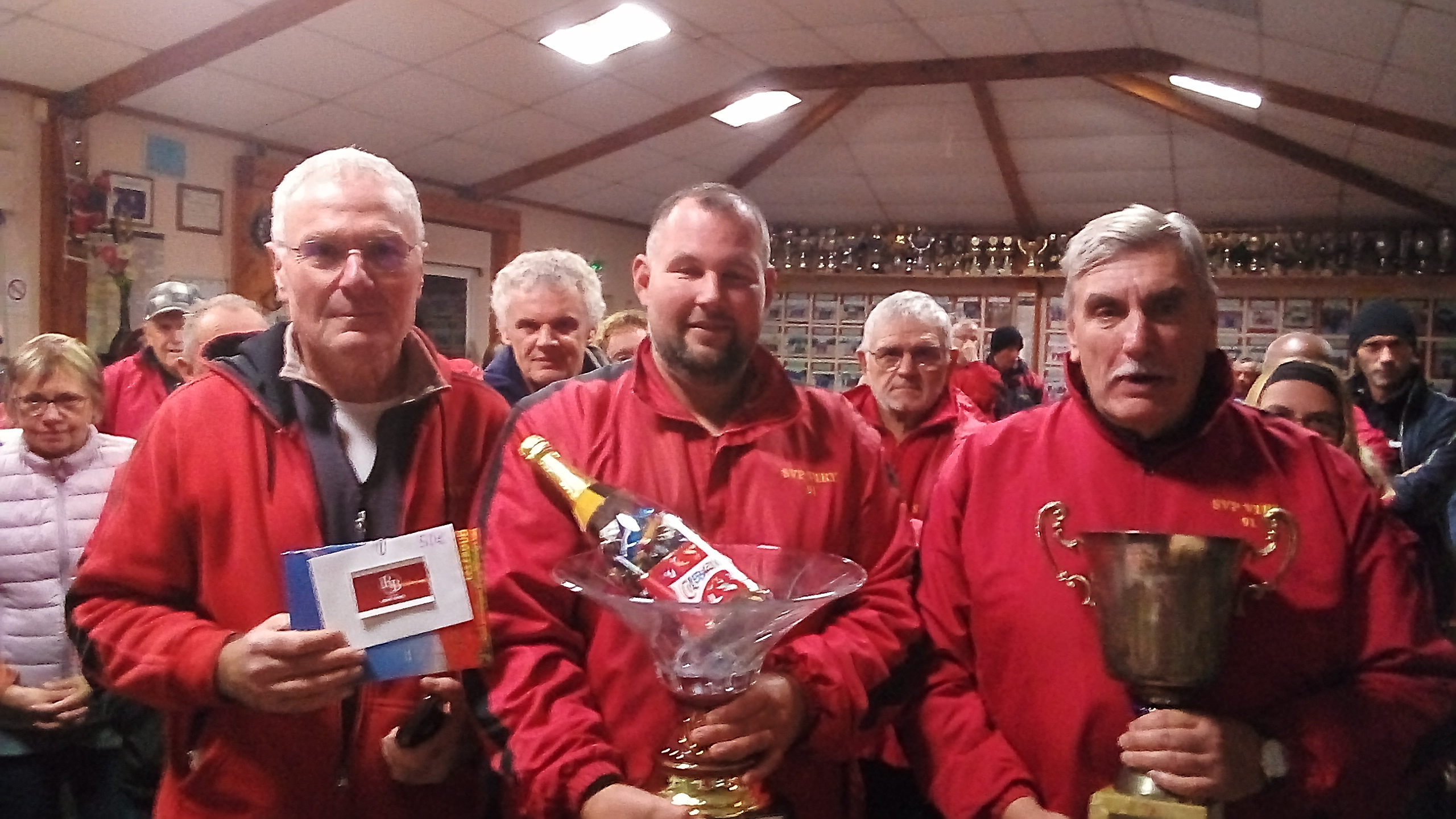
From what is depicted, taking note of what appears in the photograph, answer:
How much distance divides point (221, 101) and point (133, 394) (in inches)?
83.9

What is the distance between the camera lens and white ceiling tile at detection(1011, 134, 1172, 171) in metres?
6.54

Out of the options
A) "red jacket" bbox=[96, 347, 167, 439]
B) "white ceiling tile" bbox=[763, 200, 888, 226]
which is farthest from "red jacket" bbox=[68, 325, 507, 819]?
"white ceiling tile" bbox=[763, 200, 888, 226]

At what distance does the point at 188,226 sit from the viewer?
17.0ft

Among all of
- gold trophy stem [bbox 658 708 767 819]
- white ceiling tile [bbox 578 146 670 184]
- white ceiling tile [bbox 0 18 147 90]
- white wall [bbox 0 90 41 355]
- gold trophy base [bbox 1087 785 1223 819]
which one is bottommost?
gold trophy base [bbox 1087 785 1223 819]

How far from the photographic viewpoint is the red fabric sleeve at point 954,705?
141cm

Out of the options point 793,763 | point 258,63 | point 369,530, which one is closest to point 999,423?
point 793,763

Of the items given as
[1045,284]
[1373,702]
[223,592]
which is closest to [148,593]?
[223,592]

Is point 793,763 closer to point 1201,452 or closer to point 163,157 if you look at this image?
point 1201,452

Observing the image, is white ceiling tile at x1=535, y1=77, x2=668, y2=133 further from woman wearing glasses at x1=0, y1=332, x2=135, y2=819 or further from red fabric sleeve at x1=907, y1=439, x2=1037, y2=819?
red fabric sleeve at x1=907, y1=439, x2=1037, y2=819

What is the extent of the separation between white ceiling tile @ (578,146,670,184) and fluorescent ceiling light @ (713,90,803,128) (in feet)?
1.93

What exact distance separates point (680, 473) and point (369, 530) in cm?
42

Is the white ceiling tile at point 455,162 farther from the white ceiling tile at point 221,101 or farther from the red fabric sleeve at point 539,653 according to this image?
the red fabric sleeve at point 539,653

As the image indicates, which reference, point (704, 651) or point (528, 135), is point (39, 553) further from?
point (528, 135)

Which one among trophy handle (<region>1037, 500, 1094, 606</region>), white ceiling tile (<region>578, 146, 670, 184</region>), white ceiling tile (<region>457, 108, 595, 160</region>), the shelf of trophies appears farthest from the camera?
the shelf of trophies
